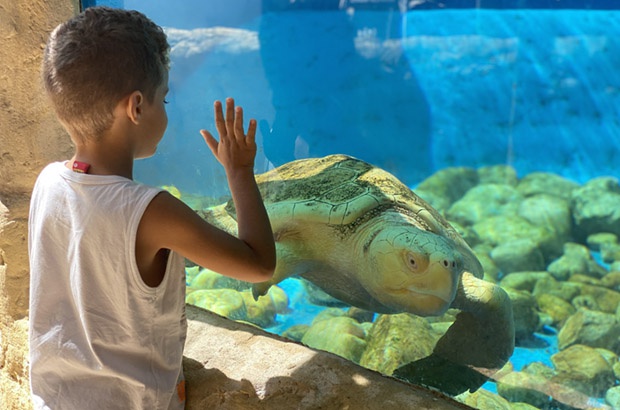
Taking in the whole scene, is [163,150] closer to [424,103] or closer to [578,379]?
[424,103]

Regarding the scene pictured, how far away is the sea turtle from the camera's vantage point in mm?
1403

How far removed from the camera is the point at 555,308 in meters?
1.73

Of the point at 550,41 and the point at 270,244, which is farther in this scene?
the point at 550,41

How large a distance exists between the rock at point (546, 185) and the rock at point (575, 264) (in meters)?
0.28

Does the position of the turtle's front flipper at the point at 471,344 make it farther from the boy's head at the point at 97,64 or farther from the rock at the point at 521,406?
the boy's head at the point at 97,64

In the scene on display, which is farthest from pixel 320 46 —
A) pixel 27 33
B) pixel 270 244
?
pixel 270 244

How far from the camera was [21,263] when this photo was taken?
5.19ft

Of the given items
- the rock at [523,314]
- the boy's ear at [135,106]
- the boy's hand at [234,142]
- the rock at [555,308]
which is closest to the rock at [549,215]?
the rock at [555,308]

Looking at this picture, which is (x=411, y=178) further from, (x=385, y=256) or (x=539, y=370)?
(x=539, y=370)

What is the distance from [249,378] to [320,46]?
3.82 feet

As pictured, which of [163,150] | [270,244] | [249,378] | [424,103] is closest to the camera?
[270,244]

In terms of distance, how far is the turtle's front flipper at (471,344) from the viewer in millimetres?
1385

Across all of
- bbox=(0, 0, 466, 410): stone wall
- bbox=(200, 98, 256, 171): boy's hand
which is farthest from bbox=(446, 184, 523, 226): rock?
bbox=(200, 98, 256, 171): boy's hand

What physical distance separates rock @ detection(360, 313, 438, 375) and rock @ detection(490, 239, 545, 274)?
532 mm
